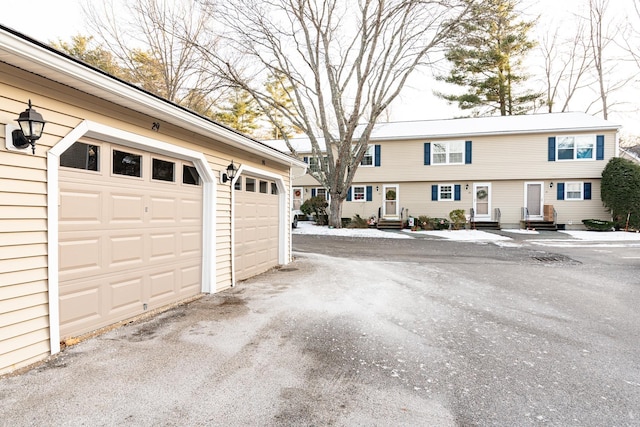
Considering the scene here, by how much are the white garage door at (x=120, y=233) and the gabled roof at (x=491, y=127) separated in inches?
640

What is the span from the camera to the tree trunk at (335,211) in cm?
1778

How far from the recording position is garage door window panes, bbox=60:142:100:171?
145 inches

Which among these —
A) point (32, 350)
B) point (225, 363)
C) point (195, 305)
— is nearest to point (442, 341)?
point (225, 363)

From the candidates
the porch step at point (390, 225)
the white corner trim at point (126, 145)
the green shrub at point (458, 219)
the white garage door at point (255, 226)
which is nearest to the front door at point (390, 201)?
the porch step at point (390, 225)

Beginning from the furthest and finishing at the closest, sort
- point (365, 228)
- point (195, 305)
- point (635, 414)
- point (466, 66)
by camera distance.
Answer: point (466, 66) < point (365, 228) < point (195, 305) < point (635, 414)

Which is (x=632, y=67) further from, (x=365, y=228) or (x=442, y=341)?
(x=442, y=341)

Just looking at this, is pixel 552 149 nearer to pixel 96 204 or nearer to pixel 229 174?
pixel 229 174

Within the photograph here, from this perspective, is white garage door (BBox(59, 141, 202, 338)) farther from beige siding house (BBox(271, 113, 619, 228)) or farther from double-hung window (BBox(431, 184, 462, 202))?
double-hung window (BBox(431, 184, 462, 202))

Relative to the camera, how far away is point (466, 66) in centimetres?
2572

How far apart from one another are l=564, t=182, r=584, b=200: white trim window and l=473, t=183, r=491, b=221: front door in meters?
3.64

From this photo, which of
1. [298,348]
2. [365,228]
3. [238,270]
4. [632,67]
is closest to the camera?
[298,348]

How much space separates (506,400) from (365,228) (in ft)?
53.5

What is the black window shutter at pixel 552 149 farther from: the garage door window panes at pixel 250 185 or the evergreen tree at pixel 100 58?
the evergreen tree at pixel 100 58

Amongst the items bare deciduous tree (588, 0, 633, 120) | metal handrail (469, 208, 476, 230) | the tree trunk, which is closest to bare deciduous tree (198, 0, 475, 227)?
the tree trunk
